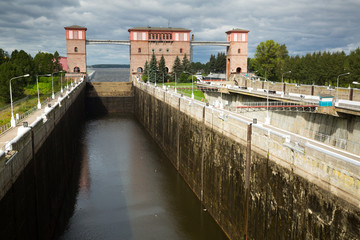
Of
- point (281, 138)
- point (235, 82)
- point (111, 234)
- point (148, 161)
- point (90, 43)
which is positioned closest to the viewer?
point (281, 138)

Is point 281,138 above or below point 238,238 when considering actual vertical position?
above

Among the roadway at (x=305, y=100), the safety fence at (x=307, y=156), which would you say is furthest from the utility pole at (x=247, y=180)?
the roadway at (x=305, y=100)

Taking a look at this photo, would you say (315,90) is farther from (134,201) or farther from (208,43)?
(208,43)

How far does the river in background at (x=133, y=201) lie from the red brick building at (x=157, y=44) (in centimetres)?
4955

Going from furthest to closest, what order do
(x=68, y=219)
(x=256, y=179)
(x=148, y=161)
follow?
(x=148, y=161) → (x=68, y=219) → (x=256, y=179)

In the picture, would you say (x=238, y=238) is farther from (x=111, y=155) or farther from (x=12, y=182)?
(x=111, y=155)

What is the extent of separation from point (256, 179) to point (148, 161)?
63.8 ft

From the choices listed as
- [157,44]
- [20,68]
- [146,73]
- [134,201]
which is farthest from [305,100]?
[157,44]

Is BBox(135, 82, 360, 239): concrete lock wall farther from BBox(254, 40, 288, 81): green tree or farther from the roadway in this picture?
BBox(254, 40, 288, 81): green tree

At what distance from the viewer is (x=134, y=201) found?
A: 2344 centimetres

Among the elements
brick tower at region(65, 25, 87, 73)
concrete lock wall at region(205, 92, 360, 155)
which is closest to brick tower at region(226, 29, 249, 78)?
brick tower at region(65, 25, 87, 73)

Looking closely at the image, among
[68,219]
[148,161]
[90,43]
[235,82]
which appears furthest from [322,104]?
[90,43]

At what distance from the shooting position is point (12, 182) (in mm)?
12008

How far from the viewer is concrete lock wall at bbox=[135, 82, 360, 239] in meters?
10.1
